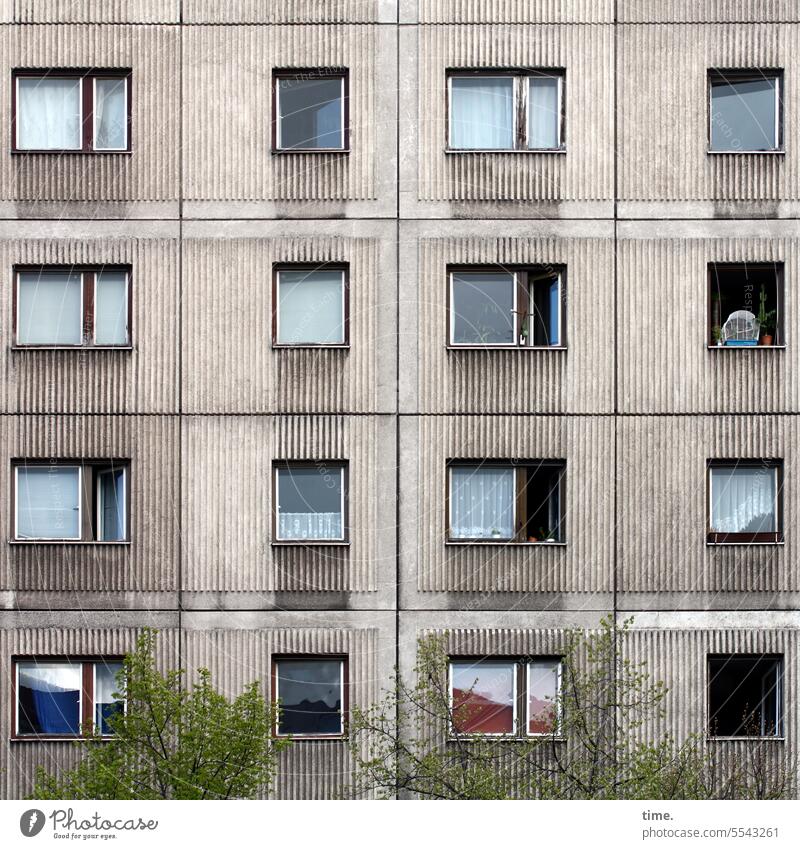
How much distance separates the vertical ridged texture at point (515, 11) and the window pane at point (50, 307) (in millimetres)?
8490

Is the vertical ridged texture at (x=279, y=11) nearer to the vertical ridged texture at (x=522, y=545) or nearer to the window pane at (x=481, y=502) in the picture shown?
the vertical ridged texture at (x=522, y=545)

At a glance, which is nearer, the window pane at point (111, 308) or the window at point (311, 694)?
the window at point (311, 694)

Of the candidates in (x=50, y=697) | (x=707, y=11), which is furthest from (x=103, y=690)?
(x=707, y=11)

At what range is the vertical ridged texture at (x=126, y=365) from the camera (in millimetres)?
20656

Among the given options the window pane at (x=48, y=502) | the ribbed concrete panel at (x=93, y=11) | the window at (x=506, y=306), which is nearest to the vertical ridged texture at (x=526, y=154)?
the window at (x=506, y=306)

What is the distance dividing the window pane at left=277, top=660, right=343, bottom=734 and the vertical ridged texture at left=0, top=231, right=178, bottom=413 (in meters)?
5.47

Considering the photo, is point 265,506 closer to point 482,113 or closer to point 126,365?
point 126,365

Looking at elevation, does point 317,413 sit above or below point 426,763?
above

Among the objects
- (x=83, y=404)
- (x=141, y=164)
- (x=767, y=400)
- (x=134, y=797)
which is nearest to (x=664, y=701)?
(x=767, y=400)

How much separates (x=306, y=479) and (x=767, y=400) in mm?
8838

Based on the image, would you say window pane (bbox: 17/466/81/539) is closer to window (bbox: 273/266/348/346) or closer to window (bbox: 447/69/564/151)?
Result: window (bbox: 273/266/348/346)

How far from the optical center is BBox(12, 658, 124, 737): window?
2050 centimetres
